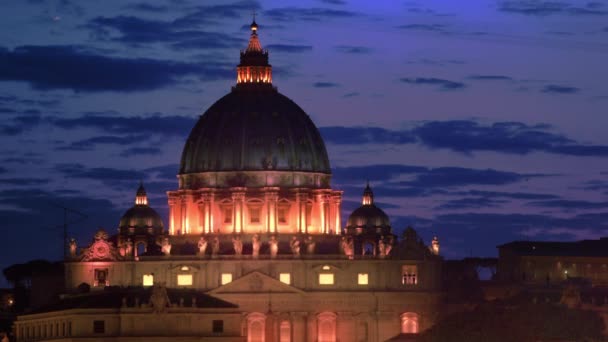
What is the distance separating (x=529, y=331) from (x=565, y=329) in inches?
111

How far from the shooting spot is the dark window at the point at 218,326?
195 meters

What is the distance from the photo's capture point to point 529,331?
180 m

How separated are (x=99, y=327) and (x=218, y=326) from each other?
9664 mm

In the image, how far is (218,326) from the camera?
19525 centimetres

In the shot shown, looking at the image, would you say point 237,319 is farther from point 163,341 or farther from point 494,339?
point 494,339

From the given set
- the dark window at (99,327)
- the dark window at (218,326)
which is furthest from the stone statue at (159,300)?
the dark window at (99,327)

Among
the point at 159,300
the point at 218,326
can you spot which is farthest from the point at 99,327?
the point at 218,326

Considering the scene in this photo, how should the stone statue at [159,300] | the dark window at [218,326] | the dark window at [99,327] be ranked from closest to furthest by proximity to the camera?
1. the dark window at [99,327]
2. the stone statue at [159,300]
3. the dark window at [218,326]

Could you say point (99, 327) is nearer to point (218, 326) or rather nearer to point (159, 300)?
point (159, 300)

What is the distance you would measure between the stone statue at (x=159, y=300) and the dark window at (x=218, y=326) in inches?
160

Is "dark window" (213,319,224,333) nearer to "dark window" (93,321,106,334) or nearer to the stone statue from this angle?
the stone statue

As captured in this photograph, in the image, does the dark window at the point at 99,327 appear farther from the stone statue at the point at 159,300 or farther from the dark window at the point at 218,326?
the dark window at the point at 218,326

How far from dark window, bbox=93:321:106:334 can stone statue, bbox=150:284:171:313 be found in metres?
4.32

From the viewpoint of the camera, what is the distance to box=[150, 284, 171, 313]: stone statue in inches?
7653
